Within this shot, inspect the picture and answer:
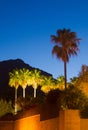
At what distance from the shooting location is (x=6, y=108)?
2803 inches

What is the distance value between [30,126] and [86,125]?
10.8 metres

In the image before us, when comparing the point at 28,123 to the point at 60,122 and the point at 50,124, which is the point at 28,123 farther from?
the point at 60,122

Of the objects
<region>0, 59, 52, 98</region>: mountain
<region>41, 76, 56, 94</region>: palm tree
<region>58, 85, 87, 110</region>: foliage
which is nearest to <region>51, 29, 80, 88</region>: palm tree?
<region>41, 76, 56, 94</region>: palm tree

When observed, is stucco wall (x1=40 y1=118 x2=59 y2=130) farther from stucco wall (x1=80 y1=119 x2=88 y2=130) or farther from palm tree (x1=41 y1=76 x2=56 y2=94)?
palm tree (x1=41 y1=76 x2=56 y2=94)

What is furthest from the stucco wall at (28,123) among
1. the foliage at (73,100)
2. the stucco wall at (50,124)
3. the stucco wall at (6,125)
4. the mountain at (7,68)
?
the mountain at (7,68)

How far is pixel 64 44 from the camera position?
64.5m

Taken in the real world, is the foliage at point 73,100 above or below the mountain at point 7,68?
below

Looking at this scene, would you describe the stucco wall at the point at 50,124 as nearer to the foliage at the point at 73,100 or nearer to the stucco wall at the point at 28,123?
the stucco wall at the point at 28,123

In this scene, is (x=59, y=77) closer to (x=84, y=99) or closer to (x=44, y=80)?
(x=44, y=80)

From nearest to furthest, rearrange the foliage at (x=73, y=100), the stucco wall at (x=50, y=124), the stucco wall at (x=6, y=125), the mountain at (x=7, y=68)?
the stucco wall at (x=50, y=124), the foliage at (x=73, y=100), the stucco wall at (x=6, y=125), the mountain at (x=7, y=68)

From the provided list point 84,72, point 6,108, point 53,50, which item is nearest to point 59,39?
point 53,50

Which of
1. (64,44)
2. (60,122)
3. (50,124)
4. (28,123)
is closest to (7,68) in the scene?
(64,44)

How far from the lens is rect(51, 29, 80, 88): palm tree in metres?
64.2

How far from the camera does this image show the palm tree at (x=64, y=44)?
6419cm
